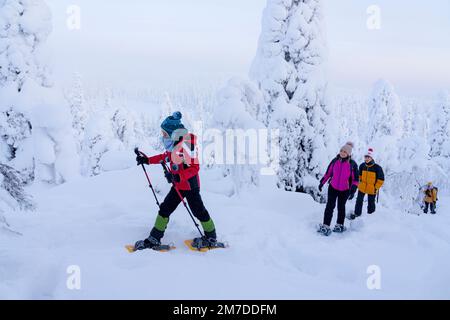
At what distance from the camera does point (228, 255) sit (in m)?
5.21

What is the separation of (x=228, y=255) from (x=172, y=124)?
2340 mm

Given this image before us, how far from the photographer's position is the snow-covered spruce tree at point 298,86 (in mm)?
13516

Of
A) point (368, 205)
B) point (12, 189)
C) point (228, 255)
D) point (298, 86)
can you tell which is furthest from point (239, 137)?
point (12, 189)

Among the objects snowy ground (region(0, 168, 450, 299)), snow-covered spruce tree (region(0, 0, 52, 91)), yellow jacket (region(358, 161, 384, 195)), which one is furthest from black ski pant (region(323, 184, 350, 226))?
snow-covered spruce tree (region(0, 0, 52, 91))

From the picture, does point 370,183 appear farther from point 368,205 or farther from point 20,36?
point 20,36

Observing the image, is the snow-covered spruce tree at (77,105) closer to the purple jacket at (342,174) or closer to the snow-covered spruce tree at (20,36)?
the snow-covered spruce tree at (20,36)

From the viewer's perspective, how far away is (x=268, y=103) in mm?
13883

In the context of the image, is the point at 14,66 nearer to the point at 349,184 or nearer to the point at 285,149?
the point at 285,149

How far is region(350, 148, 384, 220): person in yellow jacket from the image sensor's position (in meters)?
8.14

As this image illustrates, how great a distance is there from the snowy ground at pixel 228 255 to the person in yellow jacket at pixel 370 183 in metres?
0.86

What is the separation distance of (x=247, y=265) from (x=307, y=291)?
1.04 meters

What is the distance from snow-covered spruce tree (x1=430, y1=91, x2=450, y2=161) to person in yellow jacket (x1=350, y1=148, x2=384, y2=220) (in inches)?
1197

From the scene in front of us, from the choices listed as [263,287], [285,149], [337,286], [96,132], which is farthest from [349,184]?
[96,132]

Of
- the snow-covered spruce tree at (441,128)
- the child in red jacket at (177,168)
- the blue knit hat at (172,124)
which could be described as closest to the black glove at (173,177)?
the child in red jacket at (177,168)
